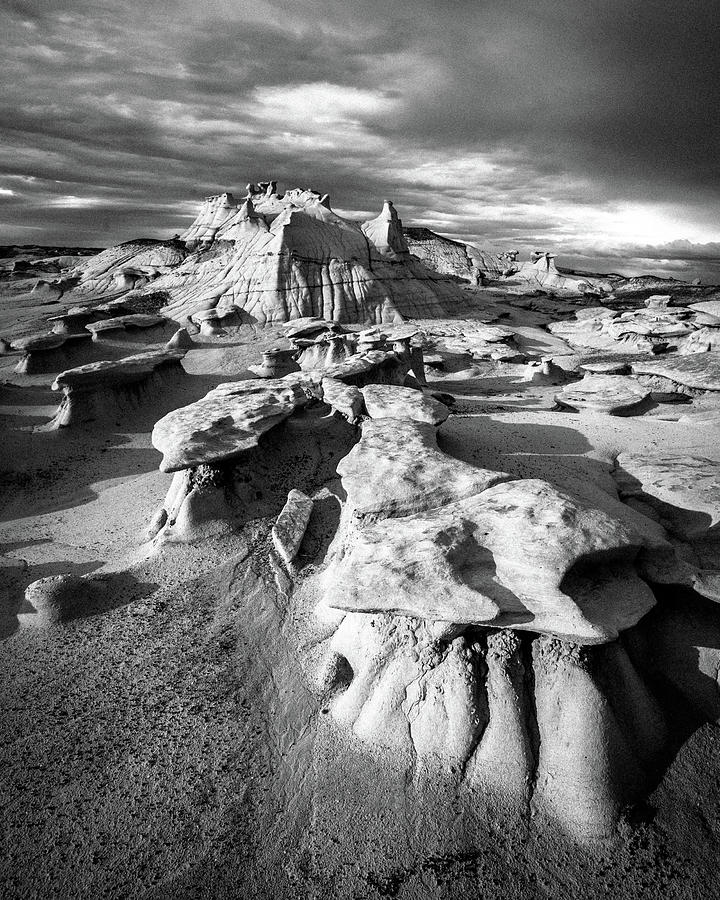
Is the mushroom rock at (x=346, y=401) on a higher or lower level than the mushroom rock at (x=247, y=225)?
lower

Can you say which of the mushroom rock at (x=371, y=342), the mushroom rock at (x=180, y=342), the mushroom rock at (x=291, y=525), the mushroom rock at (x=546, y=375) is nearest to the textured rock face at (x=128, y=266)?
the mushroom rock at (x=180, y=342)

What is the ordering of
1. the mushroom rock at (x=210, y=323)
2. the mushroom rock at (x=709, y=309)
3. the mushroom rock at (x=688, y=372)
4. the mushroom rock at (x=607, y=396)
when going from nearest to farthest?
the mushroom rock at (x=607, y=396), the mushroom rock at (x=688, y=372), the mushroom rock at (x=210, y=323), the mushroom rock at (x=709, y=309)

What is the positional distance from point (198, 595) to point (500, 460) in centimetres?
541

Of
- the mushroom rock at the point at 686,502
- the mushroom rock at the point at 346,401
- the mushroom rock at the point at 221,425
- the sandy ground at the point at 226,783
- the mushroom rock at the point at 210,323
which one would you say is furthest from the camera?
the mushroom rock at the point at 210,323

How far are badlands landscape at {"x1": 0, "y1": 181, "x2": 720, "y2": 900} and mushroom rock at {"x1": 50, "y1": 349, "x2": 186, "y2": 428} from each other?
350 centimetres

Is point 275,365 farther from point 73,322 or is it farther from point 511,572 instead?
point 511,572

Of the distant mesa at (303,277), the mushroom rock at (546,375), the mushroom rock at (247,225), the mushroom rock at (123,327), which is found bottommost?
the mushroom rock at (546,375)

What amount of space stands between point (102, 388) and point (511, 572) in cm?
1353

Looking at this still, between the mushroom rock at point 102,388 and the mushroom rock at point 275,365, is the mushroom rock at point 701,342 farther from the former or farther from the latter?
the mushroom rock at point 102,388

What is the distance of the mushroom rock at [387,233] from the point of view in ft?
107

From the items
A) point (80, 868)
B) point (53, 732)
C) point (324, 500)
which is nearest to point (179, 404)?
point (324, 500)

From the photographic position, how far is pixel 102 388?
14.4 metres

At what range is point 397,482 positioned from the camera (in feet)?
20.4

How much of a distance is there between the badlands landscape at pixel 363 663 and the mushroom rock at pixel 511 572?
0.08ft
